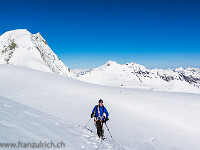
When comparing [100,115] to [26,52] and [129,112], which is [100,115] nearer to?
[129,112]

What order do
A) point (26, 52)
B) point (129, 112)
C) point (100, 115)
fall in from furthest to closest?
point (26, 52), point (129, 112), point (100, 115)

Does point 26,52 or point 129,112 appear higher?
point 26,52

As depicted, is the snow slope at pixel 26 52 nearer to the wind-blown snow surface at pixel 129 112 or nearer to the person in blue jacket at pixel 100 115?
the wind-blown snow surface at pixel 129 112

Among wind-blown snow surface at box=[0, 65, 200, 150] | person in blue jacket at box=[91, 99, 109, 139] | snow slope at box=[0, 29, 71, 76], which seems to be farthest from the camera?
snow slope at box=[0, 29, 71, 76]

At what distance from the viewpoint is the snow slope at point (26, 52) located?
354ft

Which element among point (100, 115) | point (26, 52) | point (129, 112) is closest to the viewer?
point (100, 115)

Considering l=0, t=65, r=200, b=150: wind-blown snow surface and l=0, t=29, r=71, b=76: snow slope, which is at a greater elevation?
l=0, t=29, r=71, b=76: snow slope

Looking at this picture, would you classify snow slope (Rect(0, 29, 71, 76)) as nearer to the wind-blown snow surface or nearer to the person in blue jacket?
the wind-blown snow surface

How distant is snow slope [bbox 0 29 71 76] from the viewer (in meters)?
108

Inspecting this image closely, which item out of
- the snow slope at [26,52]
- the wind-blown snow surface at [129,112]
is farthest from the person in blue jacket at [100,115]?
the snow slope at [26,52]

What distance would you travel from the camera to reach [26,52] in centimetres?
11581

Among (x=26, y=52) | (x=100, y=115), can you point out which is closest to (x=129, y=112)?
(x=100, y=115)

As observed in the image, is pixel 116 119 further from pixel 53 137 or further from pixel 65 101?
pixel 53 137

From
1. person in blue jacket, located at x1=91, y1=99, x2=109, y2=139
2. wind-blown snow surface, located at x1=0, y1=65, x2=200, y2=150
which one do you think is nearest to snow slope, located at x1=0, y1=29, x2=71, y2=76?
wind-blown snow surface, located at x1=0, y1=65, x2=200, y2=150
